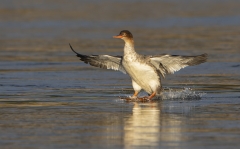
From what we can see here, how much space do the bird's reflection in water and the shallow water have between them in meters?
0.01

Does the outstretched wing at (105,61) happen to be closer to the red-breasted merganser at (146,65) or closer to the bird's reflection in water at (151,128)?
the red-breasted merganser at (146,65)

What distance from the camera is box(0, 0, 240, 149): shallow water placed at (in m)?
9.53

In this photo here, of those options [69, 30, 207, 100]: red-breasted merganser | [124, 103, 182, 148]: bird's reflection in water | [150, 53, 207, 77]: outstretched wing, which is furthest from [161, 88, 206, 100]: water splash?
[124, 103, 182, 148]: bird's reflection in water

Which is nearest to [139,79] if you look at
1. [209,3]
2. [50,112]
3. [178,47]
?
[50,112]

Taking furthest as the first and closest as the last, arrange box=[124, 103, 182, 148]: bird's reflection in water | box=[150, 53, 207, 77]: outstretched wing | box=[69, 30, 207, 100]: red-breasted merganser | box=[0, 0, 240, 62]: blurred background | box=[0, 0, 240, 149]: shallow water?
box=[0, 0, 240, 62]: blurred background
box=[150, 53, 207, 77]: outstretched wing
box=[69, 30, 207, 100]: red-breasted merganser
box=[0, 0, 240, 149]: shallow water
box=[124, 103, 182, 148]: bird's reflection in water

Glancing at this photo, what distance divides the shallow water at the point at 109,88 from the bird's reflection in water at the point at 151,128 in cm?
1

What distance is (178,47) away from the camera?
23547 mm

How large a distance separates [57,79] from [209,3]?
29.4 m

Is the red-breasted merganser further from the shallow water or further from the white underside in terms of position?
the shallow water

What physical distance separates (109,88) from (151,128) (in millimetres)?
5121

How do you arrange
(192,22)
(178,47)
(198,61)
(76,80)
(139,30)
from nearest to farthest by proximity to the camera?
1. (198,61)
2. (76,80)
3. (178,47)
4. (139,30)
5. (192,22)

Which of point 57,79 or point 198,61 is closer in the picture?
point 198,61

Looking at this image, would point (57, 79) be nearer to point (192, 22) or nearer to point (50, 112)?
point (50, 112)

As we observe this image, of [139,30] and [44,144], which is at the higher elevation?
[139,30]
